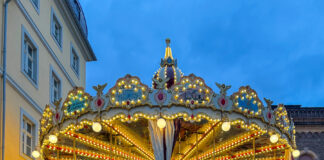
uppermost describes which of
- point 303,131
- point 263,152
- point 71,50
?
point 71,50

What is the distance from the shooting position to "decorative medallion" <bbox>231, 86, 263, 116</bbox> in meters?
17.6

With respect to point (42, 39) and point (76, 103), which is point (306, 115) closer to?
point (42, 39)

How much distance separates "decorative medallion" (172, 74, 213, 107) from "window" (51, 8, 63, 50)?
995 cm

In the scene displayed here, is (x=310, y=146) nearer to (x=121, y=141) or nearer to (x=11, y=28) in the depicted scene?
(x=121, y=141)

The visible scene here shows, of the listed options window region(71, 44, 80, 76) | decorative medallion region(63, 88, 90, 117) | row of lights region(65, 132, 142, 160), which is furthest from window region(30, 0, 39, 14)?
decorative medallion region(63, 88, 90, 117)

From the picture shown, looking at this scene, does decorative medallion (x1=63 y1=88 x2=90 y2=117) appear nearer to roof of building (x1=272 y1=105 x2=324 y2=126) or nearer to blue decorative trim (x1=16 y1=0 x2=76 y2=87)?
blue decorative trim (x1=16 y1=0 x2=76 y2=87)

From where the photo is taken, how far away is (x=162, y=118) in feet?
56.2

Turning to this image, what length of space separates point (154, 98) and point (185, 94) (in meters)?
0.92

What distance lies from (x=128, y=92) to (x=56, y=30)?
1037 centimetres

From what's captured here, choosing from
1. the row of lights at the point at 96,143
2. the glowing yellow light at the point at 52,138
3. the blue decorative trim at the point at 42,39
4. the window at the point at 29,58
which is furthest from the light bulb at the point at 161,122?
the blue decorative trim at the point at 42,39

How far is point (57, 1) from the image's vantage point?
26.2m

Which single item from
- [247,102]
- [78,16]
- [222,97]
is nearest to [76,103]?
[222,97]

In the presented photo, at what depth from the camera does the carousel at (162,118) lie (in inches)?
679

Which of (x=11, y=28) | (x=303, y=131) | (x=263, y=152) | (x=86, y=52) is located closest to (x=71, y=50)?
(x=86, y=52)
